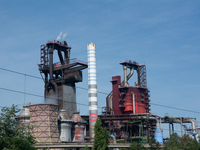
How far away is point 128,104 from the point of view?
297ft

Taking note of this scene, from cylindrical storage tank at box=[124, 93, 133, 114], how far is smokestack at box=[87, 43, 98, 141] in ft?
56.6

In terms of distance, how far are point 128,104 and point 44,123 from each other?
34.2 metres

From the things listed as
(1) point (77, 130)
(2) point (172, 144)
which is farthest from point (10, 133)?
(1) point (77, 130)

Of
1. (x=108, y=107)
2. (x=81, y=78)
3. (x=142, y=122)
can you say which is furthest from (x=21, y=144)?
(x=108, y=107)

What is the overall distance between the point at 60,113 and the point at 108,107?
78.9 ft

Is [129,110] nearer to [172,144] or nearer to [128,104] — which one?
[128,104]

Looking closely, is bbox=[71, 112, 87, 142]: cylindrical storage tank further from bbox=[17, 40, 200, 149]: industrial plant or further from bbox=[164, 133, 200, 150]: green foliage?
bbox=[164, 133, 200, 150]: green foliage

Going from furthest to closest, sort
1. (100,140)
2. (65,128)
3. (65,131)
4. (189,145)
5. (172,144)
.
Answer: (65,128), (65,131), (189,145), (172,144), (100,140)

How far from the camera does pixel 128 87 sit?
91250 mm

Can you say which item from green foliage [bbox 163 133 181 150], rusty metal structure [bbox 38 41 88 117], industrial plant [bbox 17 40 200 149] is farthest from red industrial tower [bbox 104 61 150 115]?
green foliage [bbox 163 133 181 150]

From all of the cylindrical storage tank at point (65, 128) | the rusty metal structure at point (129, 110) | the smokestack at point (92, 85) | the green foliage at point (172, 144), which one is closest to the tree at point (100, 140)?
the green foliage at point (172, 144)

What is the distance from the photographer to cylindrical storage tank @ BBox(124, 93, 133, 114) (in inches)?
3556

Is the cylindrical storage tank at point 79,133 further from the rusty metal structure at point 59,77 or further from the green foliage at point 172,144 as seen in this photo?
the green foliage at point 172,144

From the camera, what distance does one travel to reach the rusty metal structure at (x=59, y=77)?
79062 mm
